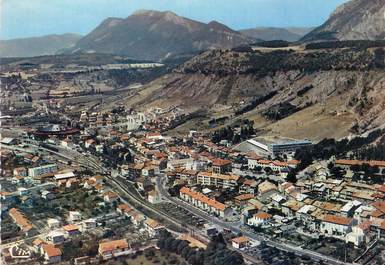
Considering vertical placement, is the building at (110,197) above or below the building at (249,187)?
below

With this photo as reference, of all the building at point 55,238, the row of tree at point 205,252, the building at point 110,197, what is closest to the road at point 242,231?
the row of tree at point 205,252

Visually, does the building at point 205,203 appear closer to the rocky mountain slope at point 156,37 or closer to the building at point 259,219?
the building at point 259,219

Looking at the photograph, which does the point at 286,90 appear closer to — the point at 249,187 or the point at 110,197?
the point at 249,187

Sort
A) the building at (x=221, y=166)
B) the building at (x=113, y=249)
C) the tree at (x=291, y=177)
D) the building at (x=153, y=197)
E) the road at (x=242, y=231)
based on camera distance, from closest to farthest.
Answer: the road at (x=242, y=231) < the building at (x=113, y=249) < the building at (x=153, y=197) < the tree at (x=291, y=177) < the building at (x=221, y=166)

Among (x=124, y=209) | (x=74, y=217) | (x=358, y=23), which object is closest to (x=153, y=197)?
(x=124, y=209)

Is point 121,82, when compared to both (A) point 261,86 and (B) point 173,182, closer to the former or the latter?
(A) point 261,86

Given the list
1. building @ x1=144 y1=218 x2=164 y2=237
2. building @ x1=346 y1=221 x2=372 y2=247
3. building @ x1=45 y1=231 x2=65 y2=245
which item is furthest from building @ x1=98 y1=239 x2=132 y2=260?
building @ x1=346 y1=221 x2=372 y2=247
